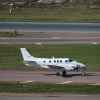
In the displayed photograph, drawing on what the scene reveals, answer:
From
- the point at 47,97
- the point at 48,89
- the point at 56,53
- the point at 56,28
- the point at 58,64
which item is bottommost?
the point at 56,28

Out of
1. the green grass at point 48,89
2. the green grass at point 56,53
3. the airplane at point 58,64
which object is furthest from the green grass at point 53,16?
the green grass at point 48,89

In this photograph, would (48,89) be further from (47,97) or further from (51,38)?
(51,38)

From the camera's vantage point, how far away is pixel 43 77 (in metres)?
43.9

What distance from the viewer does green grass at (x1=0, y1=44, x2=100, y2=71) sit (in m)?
54.0

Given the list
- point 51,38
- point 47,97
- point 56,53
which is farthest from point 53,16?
point 47,97

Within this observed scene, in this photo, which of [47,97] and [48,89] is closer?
[47,97]

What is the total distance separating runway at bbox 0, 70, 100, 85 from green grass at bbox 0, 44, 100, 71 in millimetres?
4486

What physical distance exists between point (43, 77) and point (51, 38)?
4545 cm

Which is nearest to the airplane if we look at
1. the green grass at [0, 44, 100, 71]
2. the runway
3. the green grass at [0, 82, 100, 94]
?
the runway

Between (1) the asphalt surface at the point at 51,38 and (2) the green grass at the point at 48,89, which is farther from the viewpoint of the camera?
(1) the asphalt surface at the point at 51,38

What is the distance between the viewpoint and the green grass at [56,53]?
2127 inches

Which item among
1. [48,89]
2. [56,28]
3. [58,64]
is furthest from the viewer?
[56,28]

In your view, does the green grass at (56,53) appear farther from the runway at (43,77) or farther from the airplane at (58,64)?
the runway at (43,77)

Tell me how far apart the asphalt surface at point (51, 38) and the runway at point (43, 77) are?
33652 millimetres
